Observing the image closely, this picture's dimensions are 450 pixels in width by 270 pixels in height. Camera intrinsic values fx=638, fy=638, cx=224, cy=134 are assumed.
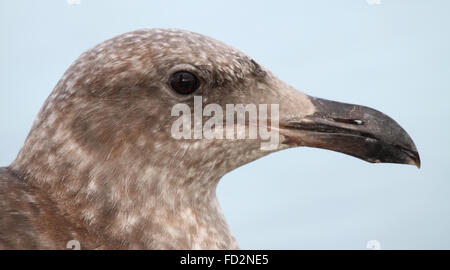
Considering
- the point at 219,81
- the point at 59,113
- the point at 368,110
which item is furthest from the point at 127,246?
the point at 368,110

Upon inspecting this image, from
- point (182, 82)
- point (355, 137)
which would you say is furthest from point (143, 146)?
point (355, 137)

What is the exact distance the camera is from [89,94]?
238cm

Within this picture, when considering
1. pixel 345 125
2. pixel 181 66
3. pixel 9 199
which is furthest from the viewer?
pixel 345 125

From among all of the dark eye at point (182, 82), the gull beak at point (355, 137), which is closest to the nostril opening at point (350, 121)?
the gull beak at point (355, 137)

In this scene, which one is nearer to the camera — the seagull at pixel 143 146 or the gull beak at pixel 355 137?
the seagull at pixel 143 146

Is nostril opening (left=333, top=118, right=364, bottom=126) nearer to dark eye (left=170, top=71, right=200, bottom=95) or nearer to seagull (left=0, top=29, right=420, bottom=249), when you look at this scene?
seagull (left=0, top=29, right=420, bottom=249)

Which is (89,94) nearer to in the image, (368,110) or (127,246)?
(127,246)

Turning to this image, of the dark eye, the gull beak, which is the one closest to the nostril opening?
the gull beak

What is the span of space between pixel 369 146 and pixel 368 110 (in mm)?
179

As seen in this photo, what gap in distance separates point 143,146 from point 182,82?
0.28 meters

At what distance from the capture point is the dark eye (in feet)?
7.92

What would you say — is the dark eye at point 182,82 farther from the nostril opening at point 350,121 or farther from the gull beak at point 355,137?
the nostril opening at point 350,121

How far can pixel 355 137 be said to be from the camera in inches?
100

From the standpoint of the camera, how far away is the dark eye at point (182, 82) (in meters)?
2.41
